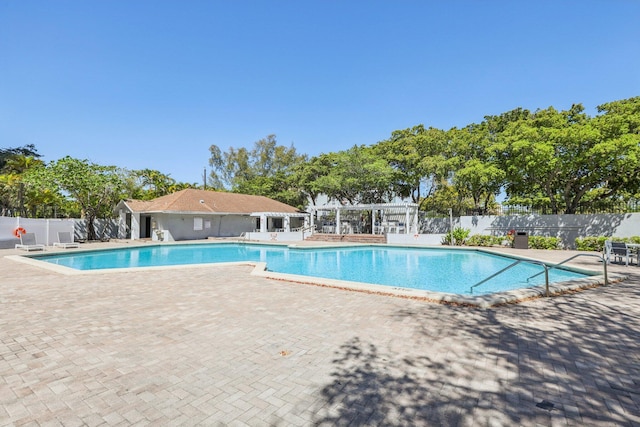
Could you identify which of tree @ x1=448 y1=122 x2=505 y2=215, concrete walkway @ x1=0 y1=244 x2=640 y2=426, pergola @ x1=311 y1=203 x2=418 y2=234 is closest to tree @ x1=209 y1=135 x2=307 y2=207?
pergola @ x1=311 y1=203 x2=418 y2=234

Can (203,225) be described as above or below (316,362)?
→ above

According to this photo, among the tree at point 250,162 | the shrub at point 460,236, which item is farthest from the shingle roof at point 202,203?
the shrub at point 460,236

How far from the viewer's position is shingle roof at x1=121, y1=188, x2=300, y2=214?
2369 cm

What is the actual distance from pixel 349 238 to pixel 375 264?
31.2 ft

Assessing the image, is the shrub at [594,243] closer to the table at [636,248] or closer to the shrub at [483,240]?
the shrub at [483,240]

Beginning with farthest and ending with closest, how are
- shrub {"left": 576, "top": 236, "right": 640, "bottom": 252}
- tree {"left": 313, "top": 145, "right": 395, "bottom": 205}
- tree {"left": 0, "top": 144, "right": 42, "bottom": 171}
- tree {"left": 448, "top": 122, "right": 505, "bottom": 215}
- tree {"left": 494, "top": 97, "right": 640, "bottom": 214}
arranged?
tree {"left": 0, "top": 144, "right": 42, "bottom": 171} < tree {"left": 313, "top": 145, "right": 395, "bottom": 205} < tree {"left": 448, "top": 122, "right": 505, "bottom": 215} < tree {"left": 494, "top": 97, "right": 640, "bottom": 214} < shrub {"left": 576, "top": 236, "right": 640, "bottom": 252}

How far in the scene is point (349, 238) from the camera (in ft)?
77.6

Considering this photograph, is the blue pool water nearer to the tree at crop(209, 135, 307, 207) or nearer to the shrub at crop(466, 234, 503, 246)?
the shrub at crop(466, 234, 503, 246)

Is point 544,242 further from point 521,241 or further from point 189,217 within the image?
point 189,217

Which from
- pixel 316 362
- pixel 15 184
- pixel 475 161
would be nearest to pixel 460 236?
pixel 475 161

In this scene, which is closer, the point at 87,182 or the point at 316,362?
the point at 316,362

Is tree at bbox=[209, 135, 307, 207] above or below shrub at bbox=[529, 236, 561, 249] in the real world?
above

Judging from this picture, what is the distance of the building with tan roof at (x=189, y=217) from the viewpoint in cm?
2347

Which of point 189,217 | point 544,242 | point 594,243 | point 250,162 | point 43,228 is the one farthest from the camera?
point 250,162
